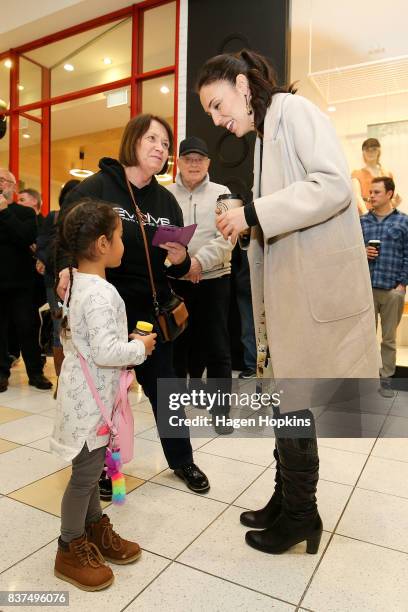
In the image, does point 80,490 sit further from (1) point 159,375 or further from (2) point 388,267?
(2) point 388,267

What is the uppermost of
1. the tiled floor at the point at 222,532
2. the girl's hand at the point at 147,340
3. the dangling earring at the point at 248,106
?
the dangling earring at the point at 248,106

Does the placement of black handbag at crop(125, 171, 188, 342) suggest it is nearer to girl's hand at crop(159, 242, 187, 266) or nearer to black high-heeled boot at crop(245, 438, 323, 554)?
girl's hand at crop(159, 242, 187, 266)

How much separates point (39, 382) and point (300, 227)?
2.97 m

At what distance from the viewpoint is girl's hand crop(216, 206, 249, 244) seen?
1276 millimetres

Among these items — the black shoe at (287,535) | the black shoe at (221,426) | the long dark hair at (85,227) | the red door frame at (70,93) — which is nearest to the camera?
the long dark hair at (85,227)

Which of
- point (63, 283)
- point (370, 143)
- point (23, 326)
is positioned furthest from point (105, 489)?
point (370, 143)

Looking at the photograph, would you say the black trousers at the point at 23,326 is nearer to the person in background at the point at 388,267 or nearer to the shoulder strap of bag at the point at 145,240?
the shoulder strap of bag at the point at 145,240

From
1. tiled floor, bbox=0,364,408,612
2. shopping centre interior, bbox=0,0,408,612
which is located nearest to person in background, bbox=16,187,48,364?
shopping centre interior, bbox=0,0,408,612

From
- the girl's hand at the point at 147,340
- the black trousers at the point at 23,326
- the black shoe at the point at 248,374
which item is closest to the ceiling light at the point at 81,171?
the black trousers at the point at 23,326

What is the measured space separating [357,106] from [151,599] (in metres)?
5.46

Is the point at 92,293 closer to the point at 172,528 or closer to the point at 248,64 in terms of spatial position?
the point at 248,64

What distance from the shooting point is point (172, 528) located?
1649 mm

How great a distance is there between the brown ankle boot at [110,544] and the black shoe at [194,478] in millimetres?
477

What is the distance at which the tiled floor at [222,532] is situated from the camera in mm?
1312
